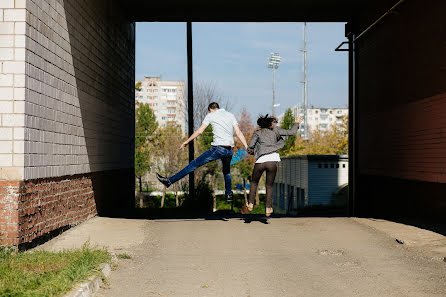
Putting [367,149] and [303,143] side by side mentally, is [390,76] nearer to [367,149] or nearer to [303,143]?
[367,149]

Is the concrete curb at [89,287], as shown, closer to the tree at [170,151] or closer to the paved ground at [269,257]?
the paved ground at [269,257]

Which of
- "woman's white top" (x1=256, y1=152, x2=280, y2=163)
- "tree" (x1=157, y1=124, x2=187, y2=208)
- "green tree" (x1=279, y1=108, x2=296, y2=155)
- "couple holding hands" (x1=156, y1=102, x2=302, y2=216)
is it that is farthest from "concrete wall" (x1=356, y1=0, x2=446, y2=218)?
"green tree" (x1=279, y1=108, x2=296, y2=155)

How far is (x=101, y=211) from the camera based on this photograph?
1327cm

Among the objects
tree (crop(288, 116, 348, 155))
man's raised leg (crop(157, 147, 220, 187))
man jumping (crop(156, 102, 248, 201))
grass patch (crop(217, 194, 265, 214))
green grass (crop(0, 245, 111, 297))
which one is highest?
tree (crop(288, 116, 348, 155))

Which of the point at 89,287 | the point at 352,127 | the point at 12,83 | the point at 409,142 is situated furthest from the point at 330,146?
the point at 89,287

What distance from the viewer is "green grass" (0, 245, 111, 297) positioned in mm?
5418

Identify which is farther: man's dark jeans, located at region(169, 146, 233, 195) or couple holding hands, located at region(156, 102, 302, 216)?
man's dark jeans, located at region(169, 146, 233, 195)

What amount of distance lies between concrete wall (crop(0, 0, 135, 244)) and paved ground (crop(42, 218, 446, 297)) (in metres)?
0.77

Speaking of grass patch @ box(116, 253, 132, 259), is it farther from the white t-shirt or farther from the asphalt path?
the white t-shirt

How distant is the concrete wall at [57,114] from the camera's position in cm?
786

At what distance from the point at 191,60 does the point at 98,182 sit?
5.82 metres

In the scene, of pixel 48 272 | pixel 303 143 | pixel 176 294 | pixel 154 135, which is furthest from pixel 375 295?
→ pixel 303 143

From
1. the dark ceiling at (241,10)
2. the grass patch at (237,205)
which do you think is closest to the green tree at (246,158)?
A: the grass patch at (237,205)

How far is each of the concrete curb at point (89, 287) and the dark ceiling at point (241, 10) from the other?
36.0ft
